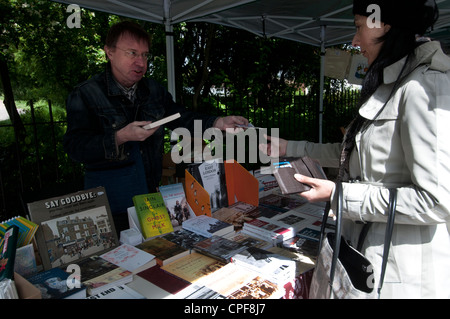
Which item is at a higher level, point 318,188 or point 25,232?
point 318,188

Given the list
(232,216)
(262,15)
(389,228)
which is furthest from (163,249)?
(262,15)

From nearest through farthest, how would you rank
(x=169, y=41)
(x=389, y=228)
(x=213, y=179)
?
(x=389, y=228) → (x=213, y=179) → (x=169, y=41)

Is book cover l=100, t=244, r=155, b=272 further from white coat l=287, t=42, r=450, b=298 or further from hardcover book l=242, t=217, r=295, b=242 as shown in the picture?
white coat l=287, t=42, r=450, b=298

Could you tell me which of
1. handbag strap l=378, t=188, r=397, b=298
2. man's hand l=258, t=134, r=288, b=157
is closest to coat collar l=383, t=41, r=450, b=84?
handbag strap l=378, t=188, r=397, b=298

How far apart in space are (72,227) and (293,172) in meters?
1.05

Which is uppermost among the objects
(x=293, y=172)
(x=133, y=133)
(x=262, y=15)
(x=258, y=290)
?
(x=262, y=15)

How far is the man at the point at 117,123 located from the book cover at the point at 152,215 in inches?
9.8

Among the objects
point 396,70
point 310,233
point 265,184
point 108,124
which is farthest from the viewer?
point 265,184

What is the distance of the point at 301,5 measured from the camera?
14.1 ft

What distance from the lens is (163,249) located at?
1.54m

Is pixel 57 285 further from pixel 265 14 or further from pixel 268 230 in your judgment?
pixel 265 14

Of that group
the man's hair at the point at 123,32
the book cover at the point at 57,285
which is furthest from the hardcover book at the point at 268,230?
the man's hair at the point at 123,32

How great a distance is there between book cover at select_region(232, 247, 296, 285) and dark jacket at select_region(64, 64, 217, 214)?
894mm

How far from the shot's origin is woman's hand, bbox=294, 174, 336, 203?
4.07 ft
